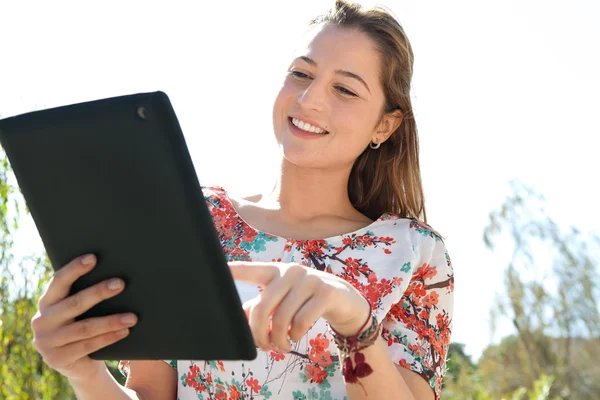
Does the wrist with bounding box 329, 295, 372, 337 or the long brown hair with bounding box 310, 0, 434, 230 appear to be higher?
the wrist with bounding box 329, 295, 372, 337

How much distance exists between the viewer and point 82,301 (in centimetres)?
141

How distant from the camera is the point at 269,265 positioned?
1301 millimetres

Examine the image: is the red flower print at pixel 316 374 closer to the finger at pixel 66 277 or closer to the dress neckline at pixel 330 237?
the dress neckline at pixel 330 237

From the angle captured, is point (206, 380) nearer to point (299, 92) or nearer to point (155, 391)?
point (155, 391)

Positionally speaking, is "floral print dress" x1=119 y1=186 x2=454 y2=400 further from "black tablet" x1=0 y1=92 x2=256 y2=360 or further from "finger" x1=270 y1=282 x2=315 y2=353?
"finger" x1=270 y1=282 x2=315 y2=353

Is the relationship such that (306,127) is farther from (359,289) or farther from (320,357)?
(320,357)

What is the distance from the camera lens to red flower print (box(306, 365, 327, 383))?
2.14 metres

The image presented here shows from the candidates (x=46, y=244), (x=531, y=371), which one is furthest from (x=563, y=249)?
(x=46, y=244)

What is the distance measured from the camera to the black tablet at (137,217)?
125 centimetres

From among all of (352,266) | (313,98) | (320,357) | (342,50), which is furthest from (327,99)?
(320,357)

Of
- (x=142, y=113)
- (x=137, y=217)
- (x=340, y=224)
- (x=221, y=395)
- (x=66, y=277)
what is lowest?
(x=221, y=395)

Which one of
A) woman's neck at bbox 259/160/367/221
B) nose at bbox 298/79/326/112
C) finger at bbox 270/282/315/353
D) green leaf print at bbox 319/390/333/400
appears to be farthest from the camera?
woman's neck at bbox 259/160/367/221

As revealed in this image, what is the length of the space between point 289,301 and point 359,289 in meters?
1.08

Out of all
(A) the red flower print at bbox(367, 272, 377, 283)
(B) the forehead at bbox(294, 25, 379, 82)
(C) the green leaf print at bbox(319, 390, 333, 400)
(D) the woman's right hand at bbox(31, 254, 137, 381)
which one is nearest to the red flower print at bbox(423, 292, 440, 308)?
(A) the red flower print at bbox(367, 272, 377, 283)
